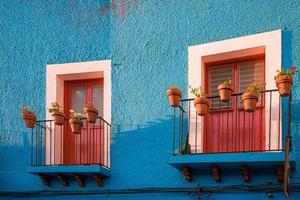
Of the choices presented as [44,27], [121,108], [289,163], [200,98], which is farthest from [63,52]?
Answer: [289,163]

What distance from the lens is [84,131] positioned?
1066cm

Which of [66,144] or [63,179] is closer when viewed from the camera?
[63,179]

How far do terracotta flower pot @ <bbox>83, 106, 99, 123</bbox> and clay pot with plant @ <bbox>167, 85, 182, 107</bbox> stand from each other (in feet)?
4.03

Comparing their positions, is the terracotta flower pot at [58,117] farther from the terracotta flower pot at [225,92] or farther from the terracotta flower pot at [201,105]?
the terracotta flower pot at [225,92]

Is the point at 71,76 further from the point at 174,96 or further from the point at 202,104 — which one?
the point at 202,104

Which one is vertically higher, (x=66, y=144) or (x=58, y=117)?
(x=58, y=117)

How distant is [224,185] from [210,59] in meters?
1.90

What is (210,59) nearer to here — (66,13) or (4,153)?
(66,13)

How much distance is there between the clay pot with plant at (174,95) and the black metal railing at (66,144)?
5.01ft

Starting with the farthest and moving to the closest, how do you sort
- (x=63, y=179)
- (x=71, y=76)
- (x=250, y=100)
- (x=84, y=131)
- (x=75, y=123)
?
(x=71, y=76), (x=84, y=131), (x=63, y=179), (x=75, y=123), (x=250, y=100)

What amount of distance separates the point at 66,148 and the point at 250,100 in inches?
135

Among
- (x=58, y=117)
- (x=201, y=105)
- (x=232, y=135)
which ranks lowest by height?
(x=232, y=135)

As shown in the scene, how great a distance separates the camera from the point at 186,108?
970 centimetres

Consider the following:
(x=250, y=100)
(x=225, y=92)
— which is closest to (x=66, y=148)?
(x=225, y=92)
